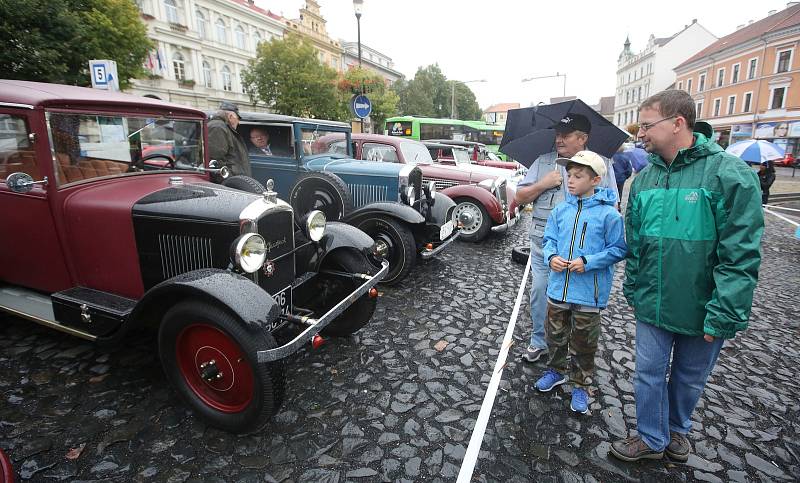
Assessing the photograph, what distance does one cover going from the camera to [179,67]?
30.1m

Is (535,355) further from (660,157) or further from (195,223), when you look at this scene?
(195,223)

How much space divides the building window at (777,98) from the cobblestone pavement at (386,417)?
139 feet

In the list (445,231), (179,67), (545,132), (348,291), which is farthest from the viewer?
(179,67)

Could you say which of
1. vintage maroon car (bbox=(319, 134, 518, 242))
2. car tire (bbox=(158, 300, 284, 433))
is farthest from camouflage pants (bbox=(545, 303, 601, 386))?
vintage maroon car (bbox=(319, 134, 518, 242))

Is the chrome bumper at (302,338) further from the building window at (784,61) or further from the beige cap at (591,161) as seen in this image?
the building window at (784,61)

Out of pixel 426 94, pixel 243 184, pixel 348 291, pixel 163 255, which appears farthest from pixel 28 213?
pixel 426 94

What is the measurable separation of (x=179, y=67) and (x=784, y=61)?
48404mm

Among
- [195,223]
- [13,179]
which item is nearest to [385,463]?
[195,223]

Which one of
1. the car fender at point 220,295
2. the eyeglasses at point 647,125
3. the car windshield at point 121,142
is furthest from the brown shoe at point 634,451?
the car windshield at point 121,142

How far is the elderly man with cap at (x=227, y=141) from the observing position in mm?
4887

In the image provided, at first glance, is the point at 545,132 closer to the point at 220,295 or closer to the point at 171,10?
the point at 220,295

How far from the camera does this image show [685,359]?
2.06 meters

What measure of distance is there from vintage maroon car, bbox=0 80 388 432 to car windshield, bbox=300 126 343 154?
2261mm

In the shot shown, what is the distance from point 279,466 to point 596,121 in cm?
315
